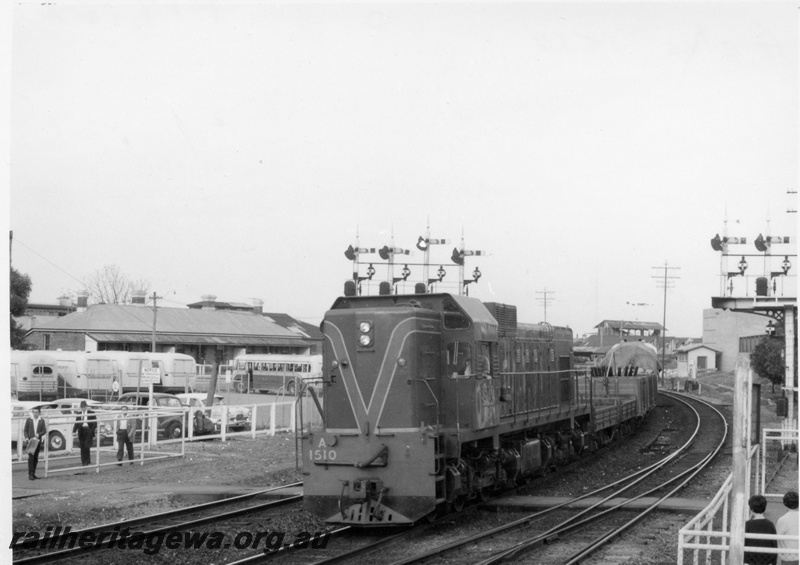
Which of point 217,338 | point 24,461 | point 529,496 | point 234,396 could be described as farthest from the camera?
point 217,338

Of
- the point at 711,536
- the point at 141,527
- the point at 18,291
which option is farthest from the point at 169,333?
the point at 711,536

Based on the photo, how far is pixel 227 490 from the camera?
1562 cm

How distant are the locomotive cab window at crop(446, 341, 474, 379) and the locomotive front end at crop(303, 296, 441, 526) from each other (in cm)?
20

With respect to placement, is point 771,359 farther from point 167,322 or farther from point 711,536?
point 167,322

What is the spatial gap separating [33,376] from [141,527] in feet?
104

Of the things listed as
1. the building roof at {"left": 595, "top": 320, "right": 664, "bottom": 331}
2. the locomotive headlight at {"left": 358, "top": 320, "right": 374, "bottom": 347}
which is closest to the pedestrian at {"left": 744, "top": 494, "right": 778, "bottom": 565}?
the locomotive headlight at {"left": 358, "top": 320, "right": 374, "bottom": 347}

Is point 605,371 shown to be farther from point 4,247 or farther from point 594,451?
point 4,247

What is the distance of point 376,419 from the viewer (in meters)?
11.6

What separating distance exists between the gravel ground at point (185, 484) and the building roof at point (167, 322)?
3518 centimetres

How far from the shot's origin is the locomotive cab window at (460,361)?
39.9ft

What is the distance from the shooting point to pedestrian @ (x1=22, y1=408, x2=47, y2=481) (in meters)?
16.6

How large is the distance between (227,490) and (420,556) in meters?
6.71

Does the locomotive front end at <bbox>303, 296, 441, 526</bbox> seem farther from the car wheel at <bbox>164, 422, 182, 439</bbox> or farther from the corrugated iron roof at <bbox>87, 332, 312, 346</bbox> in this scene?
the corrugated iron roof at <bbox>87, 332, 312, 346</bbox>

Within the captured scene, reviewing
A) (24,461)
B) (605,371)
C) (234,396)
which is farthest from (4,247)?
(234,396)
